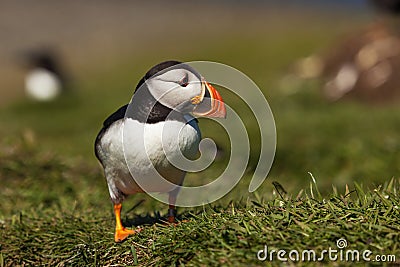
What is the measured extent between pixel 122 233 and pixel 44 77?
13563 millimetres

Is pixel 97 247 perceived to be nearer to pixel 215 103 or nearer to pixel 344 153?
pixel 215 103

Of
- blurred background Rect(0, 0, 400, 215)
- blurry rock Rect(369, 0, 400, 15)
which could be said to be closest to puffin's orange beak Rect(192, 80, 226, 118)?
blurred background Rect(0, 0, 400, 215)

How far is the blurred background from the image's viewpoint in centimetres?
713

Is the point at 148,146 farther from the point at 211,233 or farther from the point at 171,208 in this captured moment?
the point at 171,208

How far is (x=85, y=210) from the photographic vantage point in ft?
17.6

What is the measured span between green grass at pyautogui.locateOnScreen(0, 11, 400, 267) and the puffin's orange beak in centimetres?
61

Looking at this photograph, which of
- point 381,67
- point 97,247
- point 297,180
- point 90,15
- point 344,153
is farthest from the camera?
point 90,15

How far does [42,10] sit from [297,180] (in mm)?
28726

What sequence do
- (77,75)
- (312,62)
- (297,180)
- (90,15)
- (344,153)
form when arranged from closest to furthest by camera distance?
(297,180) < (344,153) < (312,62) < (77,75) < (90,15)

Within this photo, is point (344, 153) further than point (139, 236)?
Yes

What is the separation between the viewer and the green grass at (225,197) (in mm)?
3671

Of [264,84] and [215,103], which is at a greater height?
[215,103]

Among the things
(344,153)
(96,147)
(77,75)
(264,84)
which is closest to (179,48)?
(77,75)

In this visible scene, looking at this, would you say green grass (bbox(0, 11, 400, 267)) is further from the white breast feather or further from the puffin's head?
the puffin's head
